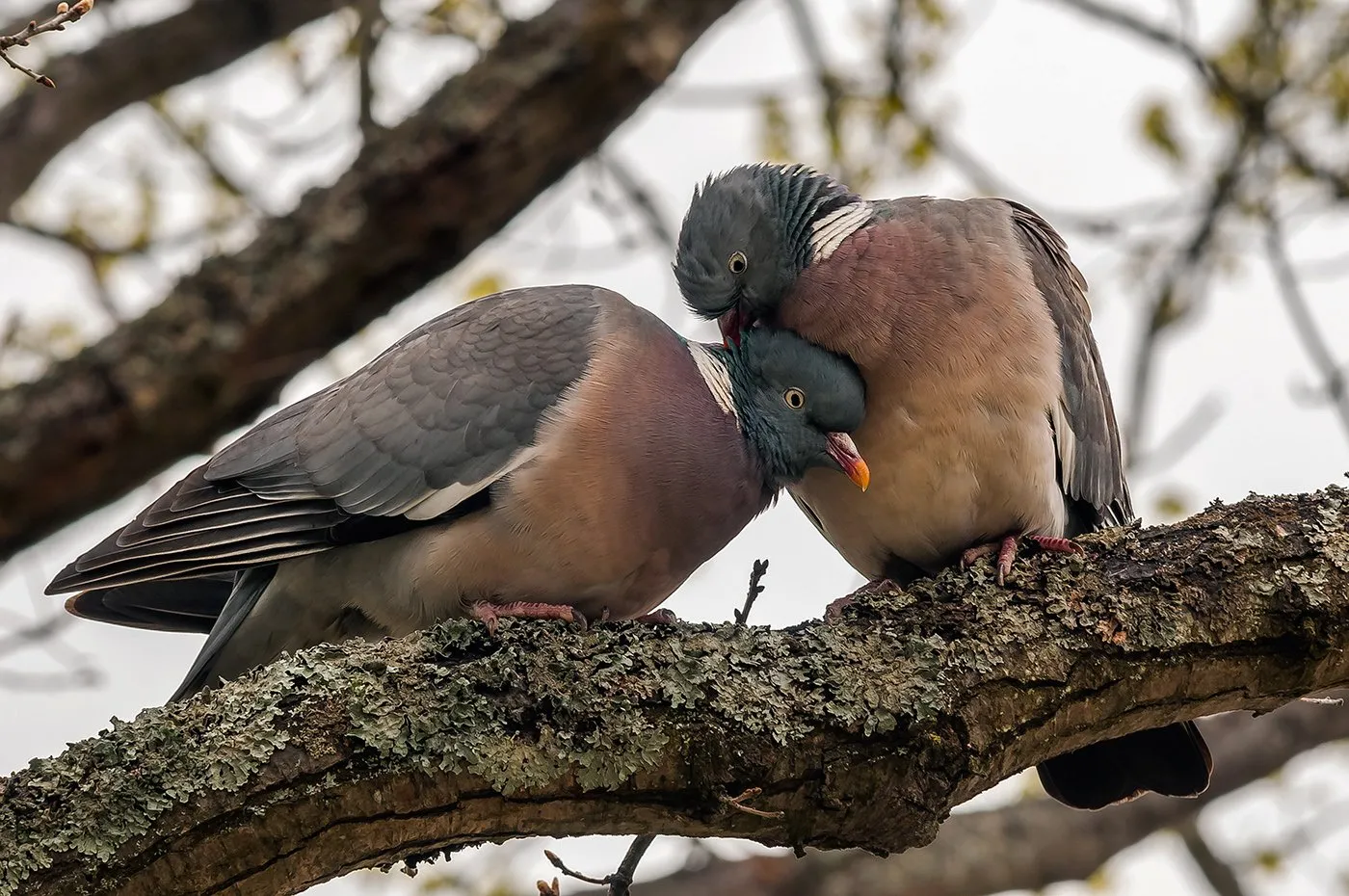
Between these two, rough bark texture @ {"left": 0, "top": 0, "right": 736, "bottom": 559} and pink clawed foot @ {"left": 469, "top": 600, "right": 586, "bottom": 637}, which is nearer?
pink clawed foot @ {"left": 469, "top": 600, "right": 586, "bottom": 637}

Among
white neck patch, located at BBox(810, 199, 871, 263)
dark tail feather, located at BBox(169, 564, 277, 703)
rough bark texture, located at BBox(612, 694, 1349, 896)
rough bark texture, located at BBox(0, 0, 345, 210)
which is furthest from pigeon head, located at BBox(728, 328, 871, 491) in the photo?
rough bark texture, located at BBox(0, 0, 345, 210)

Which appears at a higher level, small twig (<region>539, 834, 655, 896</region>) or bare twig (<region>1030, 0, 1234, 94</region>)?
bare twig (<region>1030, 0, 1234, 94</region>)

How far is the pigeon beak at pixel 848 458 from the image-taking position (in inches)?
150

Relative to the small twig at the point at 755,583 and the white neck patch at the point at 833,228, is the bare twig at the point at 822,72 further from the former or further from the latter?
the small twig at the point at 755,583

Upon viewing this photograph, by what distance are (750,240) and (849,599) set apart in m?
1.05

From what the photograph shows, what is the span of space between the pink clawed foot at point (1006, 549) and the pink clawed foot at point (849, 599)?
0.77ft

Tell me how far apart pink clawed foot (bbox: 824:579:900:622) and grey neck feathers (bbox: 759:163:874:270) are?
3.04 ft

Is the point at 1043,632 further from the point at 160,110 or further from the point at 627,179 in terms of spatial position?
the point at 160,110

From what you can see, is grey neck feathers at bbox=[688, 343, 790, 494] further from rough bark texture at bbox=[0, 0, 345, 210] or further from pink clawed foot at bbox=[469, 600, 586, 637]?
rough bark texture at bbox=[0, 0, 345, 210]

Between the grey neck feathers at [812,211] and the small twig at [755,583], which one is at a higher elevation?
the grey neck feathers at [812,211]

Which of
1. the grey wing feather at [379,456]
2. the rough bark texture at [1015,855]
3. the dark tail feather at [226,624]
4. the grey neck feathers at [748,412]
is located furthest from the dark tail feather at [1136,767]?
the dark tail feather at [226,624]

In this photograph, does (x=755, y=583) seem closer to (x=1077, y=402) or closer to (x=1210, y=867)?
(x=1077, y=402)

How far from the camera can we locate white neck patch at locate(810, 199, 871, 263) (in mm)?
4039

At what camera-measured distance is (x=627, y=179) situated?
21.9ft
